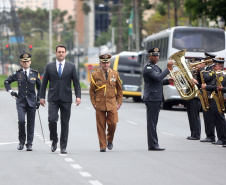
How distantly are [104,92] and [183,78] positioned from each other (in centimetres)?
298

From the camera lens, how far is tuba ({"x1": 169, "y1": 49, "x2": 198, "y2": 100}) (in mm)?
17156

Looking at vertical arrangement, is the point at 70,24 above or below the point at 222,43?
below

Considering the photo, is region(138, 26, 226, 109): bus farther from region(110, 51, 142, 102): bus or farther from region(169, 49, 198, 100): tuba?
region(169, 49, 198, 100): tuba

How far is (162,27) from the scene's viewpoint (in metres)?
89.6

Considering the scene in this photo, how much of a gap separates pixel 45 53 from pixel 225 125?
358 feet

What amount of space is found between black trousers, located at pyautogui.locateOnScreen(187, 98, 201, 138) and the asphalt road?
1.09 ft

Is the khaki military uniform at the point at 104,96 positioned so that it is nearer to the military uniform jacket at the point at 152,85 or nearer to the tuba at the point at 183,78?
the military uniform jacket at the point at 152,85

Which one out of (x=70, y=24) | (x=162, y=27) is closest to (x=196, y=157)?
(x=162, y=27)

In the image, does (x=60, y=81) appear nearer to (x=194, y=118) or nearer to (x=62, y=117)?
(x=62, y=117)

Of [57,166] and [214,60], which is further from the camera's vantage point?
[214,60]

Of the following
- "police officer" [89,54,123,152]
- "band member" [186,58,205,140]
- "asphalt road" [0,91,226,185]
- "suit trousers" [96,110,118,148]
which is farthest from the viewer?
"band member" [186,58,205,140]

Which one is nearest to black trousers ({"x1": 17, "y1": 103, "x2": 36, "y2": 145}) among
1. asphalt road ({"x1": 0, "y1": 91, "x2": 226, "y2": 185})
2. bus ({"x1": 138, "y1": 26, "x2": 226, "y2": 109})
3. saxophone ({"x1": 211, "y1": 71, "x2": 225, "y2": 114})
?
asphalt road ({"x1": 0, "y1": 91, "x2": 226, "y2": 185})

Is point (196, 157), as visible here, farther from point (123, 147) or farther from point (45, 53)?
point (45, 53)

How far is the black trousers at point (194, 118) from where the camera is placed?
18967 millimetres
